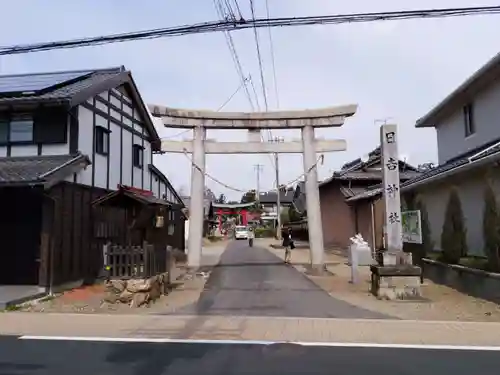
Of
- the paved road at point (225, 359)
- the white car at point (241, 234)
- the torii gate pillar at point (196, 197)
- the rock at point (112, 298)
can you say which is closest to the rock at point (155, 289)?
the rock at point (112, 298)

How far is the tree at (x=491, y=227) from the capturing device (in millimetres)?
11812

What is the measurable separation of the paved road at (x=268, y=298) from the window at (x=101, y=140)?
5652 millimetres

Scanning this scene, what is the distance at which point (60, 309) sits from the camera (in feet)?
37.9

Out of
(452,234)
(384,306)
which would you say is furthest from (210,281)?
(452,234)

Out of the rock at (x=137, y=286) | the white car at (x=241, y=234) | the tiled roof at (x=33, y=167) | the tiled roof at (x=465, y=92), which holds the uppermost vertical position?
the tiled roof at (x=465, y=92)

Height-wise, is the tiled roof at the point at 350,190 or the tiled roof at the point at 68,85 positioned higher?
the tiled roof at the point at 68,85

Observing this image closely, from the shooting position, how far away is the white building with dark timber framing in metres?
13.5

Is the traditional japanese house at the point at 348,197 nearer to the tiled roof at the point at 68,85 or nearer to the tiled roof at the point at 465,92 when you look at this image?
the tiled roof at the point at 465,92

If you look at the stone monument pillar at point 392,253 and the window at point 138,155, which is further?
the window at point 138,155

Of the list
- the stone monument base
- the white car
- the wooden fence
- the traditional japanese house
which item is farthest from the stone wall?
the white car

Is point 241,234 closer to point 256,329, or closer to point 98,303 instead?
point 98,303

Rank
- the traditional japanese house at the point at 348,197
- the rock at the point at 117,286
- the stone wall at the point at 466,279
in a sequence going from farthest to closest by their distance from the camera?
the traditional japanese house at the point at 348,197
the rock at the point at 117,286
the stone wall at the point at 466,279

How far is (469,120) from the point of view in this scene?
60.0 feet

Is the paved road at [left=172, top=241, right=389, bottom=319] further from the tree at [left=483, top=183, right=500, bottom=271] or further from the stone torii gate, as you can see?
the tree at [left=483, top=183, right=500, bottom=271]
